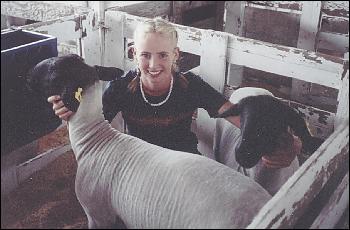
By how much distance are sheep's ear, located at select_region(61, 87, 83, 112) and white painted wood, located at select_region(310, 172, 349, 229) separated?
661 millimetres

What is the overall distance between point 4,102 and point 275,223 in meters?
0.75

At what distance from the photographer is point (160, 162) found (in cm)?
115

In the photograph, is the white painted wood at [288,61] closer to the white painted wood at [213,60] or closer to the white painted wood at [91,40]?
the white painted wood at [213,60]

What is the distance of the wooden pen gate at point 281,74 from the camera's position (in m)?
1.05

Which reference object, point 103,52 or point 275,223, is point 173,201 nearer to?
point 275,223

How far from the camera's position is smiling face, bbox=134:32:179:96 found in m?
1.25

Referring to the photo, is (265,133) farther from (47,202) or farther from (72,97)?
(47,202)

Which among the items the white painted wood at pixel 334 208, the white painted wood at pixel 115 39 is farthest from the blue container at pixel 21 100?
the white painted wood at pixel 334 208

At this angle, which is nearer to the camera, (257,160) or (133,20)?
(257,160)

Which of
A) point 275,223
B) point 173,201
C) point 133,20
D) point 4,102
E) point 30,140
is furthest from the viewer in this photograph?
point 133,20

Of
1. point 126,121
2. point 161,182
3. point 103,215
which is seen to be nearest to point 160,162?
point 161,182

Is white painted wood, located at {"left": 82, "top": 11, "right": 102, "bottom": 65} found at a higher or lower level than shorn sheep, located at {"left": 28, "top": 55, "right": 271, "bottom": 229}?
higher

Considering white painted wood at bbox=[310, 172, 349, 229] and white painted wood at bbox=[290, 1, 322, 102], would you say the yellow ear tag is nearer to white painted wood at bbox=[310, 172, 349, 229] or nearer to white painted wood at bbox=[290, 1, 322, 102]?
white painted wood at bbox=[310, 172, 349, 229]

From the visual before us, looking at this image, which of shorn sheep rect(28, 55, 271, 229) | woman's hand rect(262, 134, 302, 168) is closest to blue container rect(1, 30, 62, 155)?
shorn sheep rect(28, 55, 271, 229)
